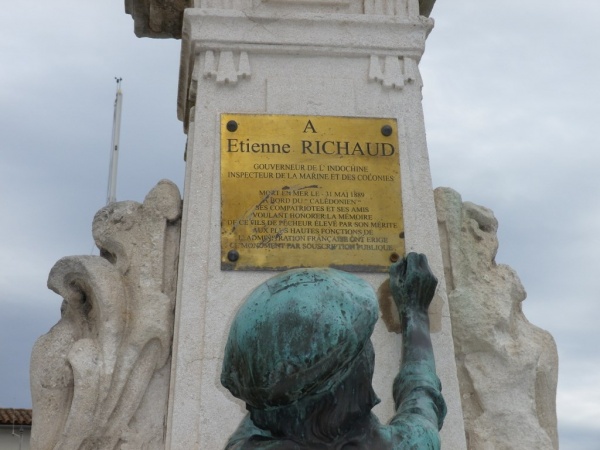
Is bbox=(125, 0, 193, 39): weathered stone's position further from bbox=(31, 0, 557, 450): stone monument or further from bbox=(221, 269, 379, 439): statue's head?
bbox=(221, 269, 379, 439): statue's head

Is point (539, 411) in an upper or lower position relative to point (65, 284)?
lower

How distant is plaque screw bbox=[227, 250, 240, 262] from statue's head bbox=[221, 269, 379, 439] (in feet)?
6.77

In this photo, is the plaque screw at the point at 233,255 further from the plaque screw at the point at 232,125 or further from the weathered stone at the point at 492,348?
the weathered stone at the point at 492,348

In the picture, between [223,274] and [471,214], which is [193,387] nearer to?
A: [223,274]

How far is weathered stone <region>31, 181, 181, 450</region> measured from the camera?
3881mm

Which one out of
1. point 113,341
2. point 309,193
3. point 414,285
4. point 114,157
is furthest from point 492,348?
point 114,157

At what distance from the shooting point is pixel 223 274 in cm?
383

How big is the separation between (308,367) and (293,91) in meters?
2.81

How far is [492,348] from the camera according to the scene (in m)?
4.04

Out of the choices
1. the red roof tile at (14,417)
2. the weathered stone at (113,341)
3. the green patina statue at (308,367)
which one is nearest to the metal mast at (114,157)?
the weathered stone at (113,341)

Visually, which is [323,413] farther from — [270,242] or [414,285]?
[270,242]

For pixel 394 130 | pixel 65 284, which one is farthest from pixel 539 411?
pixel 65 284

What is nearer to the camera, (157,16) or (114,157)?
(157,16)

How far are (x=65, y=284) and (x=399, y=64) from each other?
6.90ft
